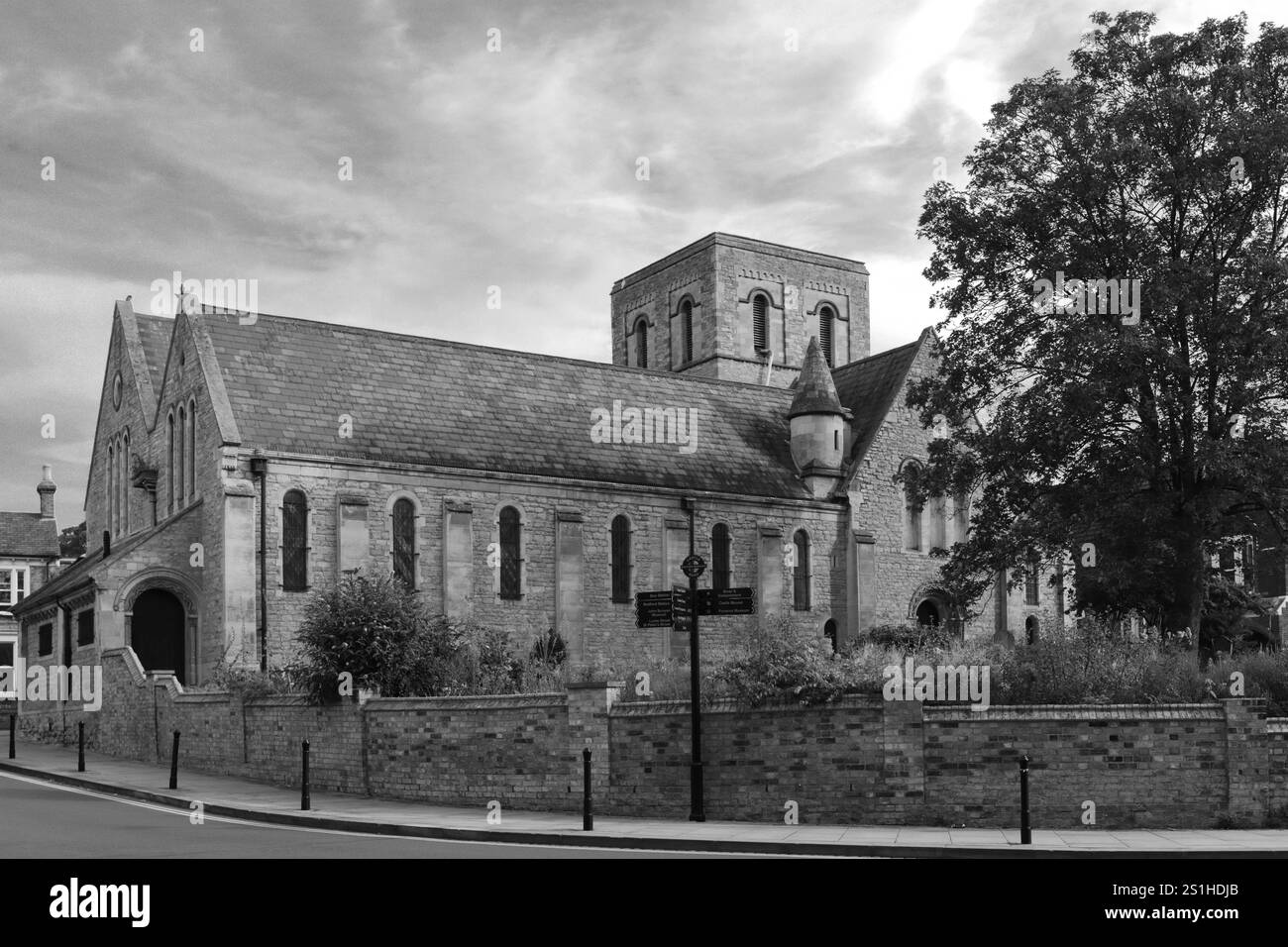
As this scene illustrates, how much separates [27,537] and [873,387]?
41.7 meters

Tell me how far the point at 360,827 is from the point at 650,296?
47.2 meters

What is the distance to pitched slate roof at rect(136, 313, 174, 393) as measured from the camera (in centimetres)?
4231

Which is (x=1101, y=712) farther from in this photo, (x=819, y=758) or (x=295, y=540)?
(x=295, y=540)

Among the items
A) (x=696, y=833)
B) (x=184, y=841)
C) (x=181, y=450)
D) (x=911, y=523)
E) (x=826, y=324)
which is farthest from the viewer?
(x=826, y=324)

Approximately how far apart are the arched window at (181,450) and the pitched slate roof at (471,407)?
2.01 meters

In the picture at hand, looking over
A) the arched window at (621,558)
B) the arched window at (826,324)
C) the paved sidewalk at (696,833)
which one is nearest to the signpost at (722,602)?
the paved sidewalk at (696,833)

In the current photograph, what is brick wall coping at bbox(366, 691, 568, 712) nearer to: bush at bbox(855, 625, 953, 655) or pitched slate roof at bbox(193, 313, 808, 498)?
pitched slate roof at bbox(193, 313, 808, 498)

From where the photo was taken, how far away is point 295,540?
117 feet

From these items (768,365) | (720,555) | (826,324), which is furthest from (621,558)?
(826,324)

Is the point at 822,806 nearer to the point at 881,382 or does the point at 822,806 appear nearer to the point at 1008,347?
the point at 1008,347

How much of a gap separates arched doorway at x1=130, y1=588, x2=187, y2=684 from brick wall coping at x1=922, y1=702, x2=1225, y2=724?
2283 centimetres

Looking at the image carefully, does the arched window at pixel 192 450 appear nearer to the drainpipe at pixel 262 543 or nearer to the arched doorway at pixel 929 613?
the drainpipe at pixel 262 543

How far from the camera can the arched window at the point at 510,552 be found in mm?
38469

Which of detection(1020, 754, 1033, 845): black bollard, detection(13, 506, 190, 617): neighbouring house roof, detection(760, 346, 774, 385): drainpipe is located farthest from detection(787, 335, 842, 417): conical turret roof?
detection(1020, 754, 1033, 845): black bollard
